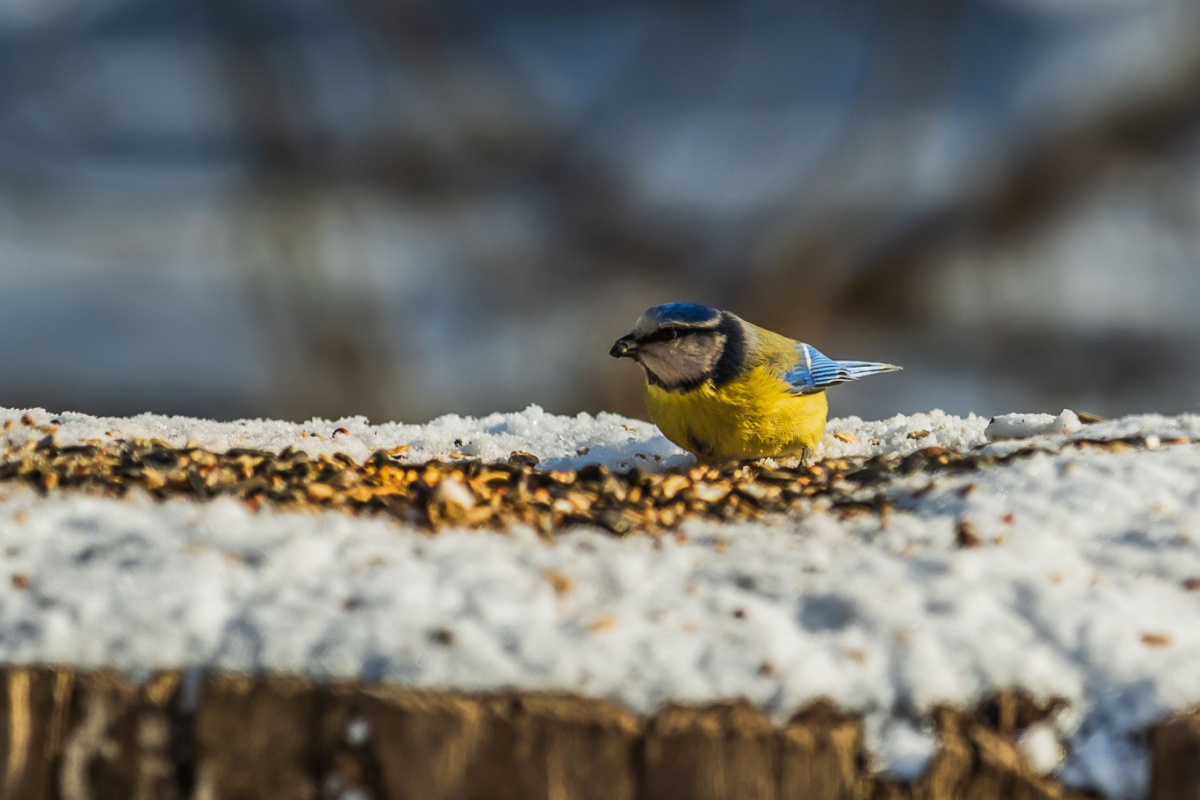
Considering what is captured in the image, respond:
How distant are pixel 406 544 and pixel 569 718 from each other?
0.39 meters

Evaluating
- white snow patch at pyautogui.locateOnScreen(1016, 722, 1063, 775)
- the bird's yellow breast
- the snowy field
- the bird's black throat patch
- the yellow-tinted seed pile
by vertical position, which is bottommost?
white snow patch at pyautogui.locateOnScreen(1016, 722, 1063, 775)

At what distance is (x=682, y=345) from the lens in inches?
94.0

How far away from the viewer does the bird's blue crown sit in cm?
241

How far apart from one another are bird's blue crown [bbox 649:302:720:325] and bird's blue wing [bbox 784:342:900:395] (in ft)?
0.76

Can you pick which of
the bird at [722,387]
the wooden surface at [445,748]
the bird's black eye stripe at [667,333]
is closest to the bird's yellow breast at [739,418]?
the bird at [722,387]

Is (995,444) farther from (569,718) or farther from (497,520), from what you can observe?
(569,718)

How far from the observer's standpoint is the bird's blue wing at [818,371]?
2.42 m

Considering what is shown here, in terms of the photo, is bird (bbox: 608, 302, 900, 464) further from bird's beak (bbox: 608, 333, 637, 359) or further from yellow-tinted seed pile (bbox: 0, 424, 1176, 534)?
yellow-tinted seed pile (bbox: 0, 424, 1176, 534)

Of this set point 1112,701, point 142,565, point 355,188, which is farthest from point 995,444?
point 355,188

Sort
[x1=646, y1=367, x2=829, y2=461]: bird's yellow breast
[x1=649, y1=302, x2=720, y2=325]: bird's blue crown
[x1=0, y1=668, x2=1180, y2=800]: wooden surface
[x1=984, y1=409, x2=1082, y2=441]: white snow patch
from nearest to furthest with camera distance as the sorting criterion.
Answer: [x1=0, y1=668, x2=1180, y2=800]: wooden surface < [x1=984, y1=409, x2=1082, y2=441]: white snow patch < [x1=646, y1=367, x2=829, y2=461]: bird's yellow breast < [x1=649, y1=302, x2=720, y2=325]: bird's blue crown

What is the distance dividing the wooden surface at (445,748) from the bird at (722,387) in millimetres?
1315

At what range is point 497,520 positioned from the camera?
1.41 meters

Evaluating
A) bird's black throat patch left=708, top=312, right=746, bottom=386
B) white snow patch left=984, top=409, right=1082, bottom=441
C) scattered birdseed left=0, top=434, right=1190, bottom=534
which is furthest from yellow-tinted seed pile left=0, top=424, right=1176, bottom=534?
bird's black throat patch left=708, top=312, right=746, bottom=386

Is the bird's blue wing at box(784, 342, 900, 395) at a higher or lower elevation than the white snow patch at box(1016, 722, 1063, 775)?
higher
